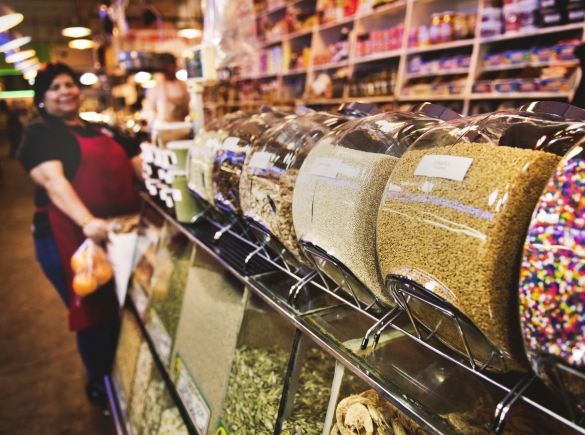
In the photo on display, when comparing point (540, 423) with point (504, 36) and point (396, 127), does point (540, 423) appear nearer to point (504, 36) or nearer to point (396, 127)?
point (396, 127)

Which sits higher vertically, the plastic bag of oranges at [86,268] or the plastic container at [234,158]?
the plastic container at [234,158]

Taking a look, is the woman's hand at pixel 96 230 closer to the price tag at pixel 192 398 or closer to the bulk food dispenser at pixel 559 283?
the price tag at pixel 192 398

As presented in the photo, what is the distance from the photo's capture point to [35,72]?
231cm

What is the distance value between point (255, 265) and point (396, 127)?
1.73 feet

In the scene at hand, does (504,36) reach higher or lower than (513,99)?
higher

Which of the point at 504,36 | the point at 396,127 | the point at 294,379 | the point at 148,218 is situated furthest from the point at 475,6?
the point at 294,379

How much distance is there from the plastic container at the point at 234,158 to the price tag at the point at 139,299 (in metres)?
0.92

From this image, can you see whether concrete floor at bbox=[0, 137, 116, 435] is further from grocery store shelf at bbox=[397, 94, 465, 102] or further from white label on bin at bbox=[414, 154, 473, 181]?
grocery store shelf at bbox=[397, 94, 465, 102]

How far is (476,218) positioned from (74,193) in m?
2.36

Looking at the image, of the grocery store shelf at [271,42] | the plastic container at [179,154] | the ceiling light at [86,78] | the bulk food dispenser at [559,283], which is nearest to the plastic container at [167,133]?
the plastic container at [179,154]

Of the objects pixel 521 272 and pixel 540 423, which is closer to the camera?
pixel 521 272

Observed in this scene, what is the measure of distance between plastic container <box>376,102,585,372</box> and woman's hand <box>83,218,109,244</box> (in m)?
2.18

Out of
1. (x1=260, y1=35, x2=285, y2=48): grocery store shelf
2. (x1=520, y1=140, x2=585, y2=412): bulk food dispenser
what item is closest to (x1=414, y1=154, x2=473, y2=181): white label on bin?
(x1=520, y1=140, x2=585, y2=412): bulk food dispenser

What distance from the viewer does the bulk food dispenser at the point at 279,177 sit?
879mm
